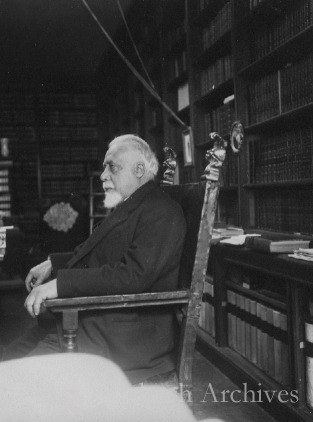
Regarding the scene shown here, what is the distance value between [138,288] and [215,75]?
2.60 m

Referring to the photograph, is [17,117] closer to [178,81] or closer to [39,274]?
[178,81]

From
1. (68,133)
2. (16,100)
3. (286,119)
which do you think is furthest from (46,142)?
(286,119)

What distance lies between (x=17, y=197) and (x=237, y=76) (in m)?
5.40

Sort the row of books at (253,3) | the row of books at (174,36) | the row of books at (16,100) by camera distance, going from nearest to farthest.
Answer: the row of books at (253,3) < the row of books at (174,36) < the row of books at (16,100)

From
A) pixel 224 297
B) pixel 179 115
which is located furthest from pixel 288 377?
pixel 179 115

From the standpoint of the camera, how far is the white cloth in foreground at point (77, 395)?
48 centimetres

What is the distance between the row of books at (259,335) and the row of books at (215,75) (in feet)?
5.01

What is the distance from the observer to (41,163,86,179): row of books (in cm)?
824

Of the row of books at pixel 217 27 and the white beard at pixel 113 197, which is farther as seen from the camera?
the row of books at pixel 217 27

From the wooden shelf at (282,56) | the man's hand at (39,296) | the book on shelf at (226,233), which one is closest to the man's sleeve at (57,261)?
the man's hand at (39,296)

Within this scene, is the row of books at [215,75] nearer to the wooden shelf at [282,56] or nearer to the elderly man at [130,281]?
the wooden shelf at [282,56]

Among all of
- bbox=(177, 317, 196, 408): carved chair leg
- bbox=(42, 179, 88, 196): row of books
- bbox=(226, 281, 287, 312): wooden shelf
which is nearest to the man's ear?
bbox=(177, 317, 196, 408): carved chair leg

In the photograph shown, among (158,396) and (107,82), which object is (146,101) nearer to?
(107,82)

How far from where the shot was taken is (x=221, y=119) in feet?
12.5
